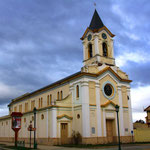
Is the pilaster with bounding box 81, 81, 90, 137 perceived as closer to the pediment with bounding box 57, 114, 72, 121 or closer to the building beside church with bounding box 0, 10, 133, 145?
the building beside church with bounding box 0, 10, 133, 145

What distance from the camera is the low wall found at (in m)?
39.8

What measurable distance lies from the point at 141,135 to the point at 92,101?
41.5ft

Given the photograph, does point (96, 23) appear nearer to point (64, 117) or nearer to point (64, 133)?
point (64, 117)

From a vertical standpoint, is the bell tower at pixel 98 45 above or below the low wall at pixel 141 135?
above

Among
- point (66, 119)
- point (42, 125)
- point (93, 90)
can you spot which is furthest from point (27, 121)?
point (93, 90)

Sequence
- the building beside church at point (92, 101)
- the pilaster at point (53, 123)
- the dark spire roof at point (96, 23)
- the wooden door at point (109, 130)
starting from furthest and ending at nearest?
the dark spire roof at point (96, 23) < the wooden door at point (109, 130) < the building beside church at point (92, 101) < the pilaster at point (53, 123)

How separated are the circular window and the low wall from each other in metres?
8.31

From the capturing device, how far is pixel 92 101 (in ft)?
115

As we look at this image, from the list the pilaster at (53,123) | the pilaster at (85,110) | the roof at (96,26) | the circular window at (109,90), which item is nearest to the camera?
the pilaster at (85,110)

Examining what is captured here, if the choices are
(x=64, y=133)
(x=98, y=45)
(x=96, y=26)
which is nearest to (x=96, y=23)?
(x=96, y=26)

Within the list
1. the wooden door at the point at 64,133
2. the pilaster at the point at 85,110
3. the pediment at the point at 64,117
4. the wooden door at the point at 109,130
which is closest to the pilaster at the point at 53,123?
the pediment at the point at 64,117

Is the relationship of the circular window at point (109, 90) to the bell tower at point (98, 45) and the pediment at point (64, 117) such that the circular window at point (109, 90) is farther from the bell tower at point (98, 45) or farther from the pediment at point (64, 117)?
the pediment at point (64, 117)

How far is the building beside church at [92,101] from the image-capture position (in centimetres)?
3422

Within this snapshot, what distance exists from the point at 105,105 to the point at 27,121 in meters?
17.5
